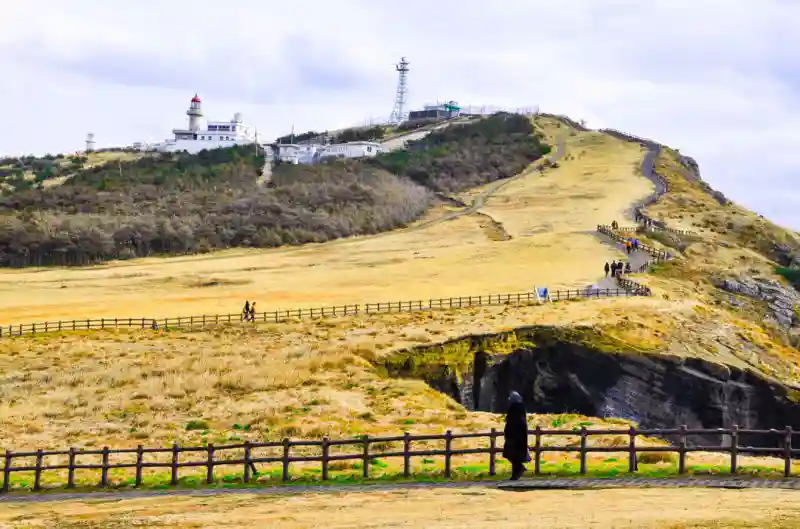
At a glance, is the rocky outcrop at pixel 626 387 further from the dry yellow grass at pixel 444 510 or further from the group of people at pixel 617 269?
the group of people at pixel 617 269

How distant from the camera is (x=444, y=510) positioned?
1625cm

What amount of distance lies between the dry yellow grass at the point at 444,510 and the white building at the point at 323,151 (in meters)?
121

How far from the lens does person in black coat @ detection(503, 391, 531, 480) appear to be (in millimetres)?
17188

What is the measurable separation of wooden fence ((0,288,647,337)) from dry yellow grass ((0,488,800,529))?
29190mm

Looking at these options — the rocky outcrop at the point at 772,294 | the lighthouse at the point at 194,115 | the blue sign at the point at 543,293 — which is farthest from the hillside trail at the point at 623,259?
the lighthouse at the point at 194,115

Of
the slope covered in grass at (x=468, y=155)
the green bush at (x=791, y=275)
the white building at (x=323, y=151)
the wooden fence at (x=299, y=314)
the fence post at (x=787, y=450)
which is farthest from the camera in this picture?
the white building at (x=323, y=151)

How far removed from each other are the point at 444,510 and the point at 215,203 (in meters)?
84.9

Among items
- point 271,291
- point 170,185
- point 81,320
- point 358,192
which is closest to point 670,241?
point 271,291

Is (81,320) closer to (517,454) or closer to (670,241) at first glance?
(517,454)

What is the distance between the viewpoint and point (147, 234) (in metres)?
86.1

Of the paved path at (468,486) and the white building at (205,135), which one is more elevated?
the white building at (205,135)

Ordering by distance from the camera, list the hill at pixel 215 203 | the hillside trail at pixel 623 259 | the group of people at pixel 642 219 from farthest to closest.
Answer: the group of people at pixel 642 219
the hill at pixel 215 203
the hillside trail at pixel 623 259

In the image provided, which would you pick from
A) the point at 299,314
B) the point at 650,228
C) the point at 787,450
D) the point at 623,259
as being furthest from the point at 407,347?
the point at 650,228

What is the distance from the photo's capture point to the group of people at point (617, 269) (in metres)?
58.8
